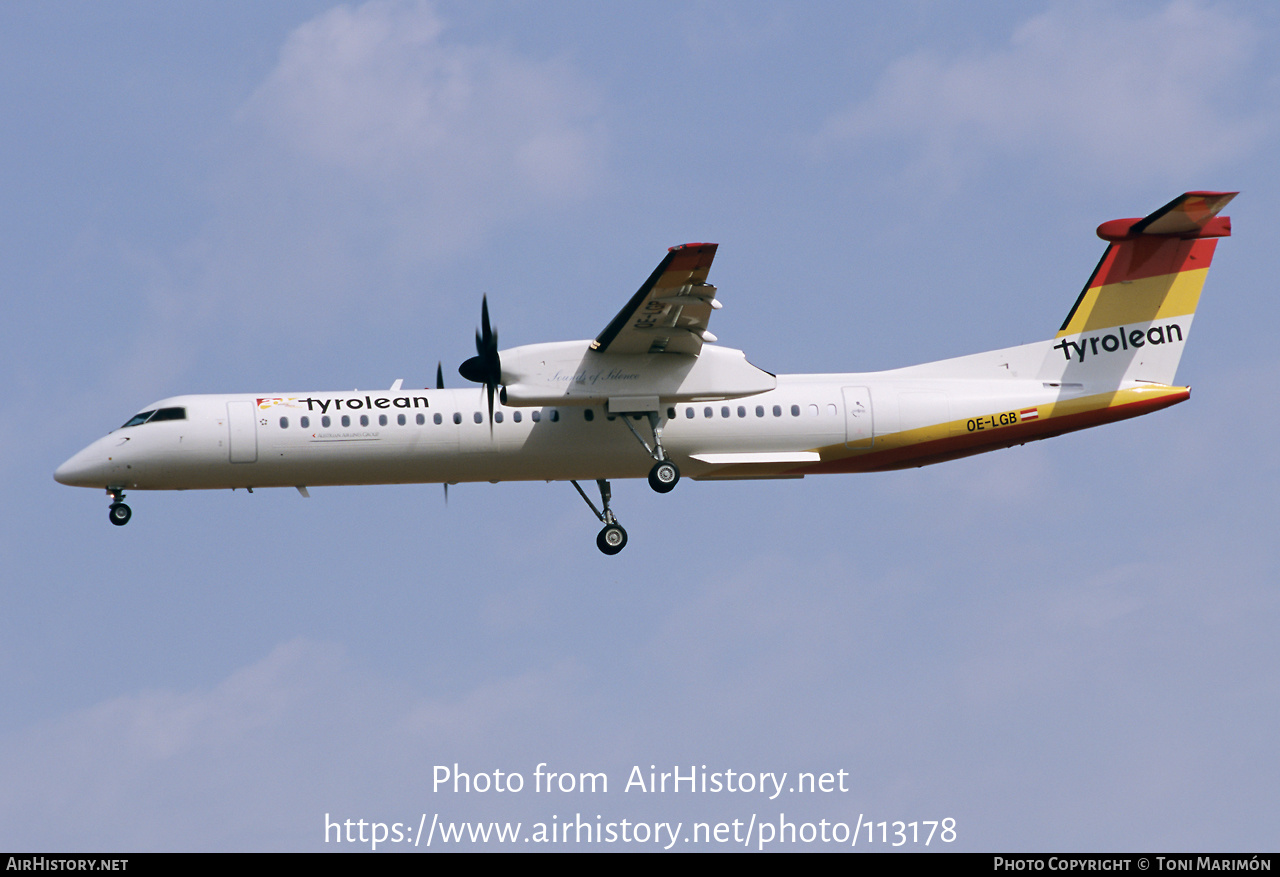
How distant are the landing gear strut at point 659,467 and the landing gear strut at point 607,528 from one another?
1.40 m

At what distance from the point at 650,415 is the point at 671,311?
85.5 inches

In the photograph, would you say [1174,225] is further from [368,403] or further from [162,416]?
[162,416]

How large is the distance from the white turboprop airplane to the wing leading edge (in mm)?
47

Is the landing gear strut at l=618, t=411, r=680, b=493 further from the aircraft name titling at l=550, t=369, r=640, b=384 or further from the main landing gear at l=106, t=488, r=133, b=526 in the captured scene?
the main landing gear at l=106, t=488, r=133, b=526

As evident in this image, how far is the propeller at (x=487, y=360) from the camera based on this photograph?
909 inches

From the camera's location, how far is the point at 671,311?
2269 centimetres

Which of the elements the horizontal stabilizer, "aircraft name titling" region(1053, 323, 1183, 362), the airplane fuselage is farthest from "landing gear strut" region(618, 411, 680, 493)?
the horizontal stabilizer

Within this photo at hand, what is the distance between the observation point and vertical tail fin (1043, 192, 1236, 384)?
2595 cm

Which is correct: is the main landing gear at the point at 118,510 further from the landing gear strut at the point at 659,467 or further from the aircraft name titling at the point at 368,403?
the landing gear strut at the point at 659,467

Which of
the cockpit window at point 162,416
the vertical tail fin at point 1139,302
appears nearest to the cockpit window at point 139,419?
the cockpit window at point 162,416

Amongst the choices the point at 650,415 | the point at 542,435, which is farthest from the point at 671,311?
the point at 542,435

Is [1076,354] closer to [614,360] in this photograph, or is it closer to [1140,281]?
[1140,281]
